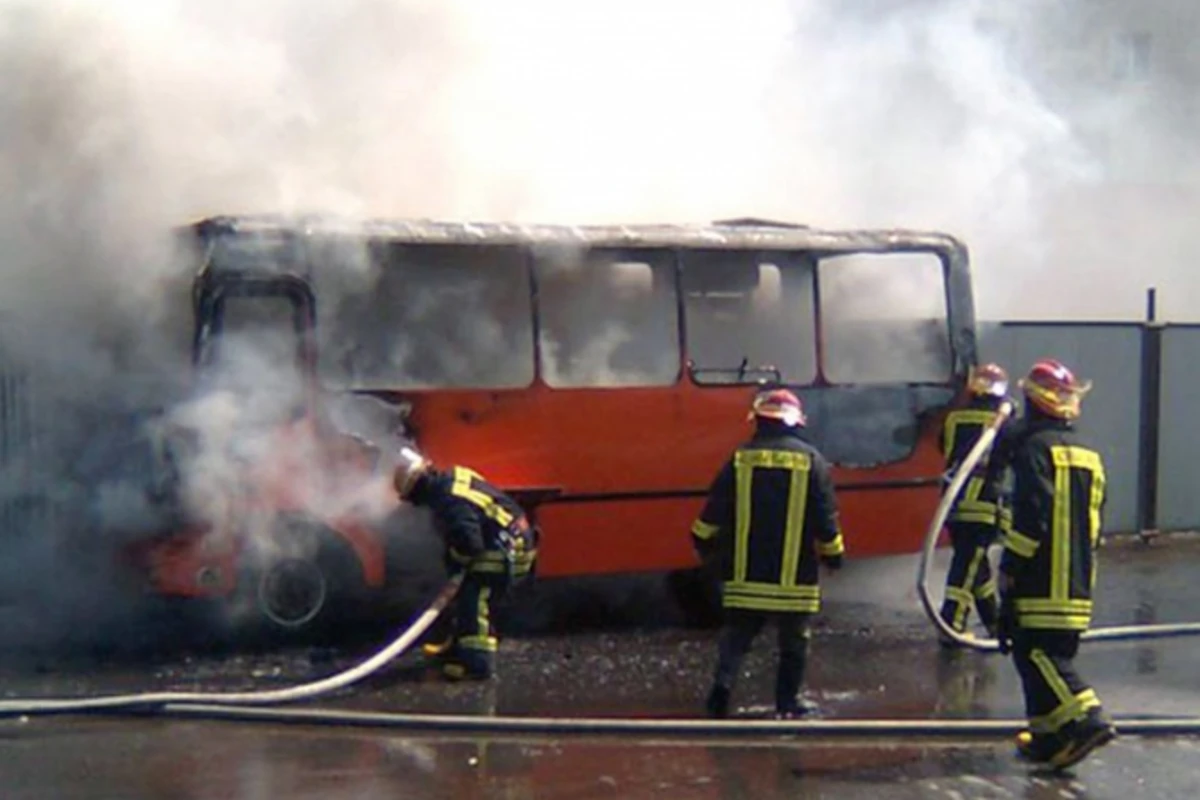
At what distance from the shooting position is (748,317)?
11422 millimetres

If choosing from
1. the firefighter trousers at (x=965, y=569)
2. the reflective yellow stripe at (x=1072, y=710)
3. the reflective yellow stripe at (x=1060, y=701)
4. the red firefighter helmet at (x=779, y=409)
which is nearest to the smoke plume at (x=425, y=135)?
the firefighter trousers at (x=965, y=569)

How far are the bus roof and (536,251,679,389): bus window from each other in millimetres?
128

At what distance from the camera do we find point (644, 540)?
10.9 metres

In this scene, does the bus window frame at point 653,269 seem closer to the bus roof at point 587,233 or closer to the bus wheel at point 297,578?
the bus roof at point 587,233

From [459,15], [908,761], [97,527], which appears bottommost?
[908,761]

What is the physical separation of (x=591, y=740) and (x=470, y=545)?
64.3 inches

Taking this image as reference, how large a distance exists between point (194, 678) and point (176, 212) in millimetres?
3395

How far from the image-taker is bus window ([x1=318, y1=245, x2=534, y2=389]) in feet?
33.4

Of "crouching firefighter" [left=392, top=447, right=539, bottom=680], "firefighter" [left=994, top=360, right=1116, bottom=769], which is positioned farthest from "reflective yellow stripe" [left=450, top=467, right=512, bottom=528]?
"firefighter" [left=994, top=360, right=1116, bottom=769]

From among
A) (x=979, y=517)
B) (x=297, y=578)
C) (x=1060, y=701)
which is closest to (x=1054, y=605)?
(x=1060, y=701)

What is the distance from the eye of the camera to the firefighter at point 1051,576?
23.8 ft

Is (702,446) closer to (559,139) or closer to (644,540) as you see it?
(644,540)

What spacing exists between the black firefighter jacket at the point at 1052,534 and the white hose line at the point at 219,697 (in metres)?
3.11

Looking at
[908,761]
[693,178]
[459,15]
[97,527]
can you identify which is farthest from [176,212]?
[908,761]
